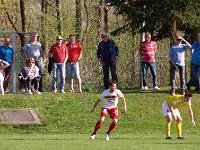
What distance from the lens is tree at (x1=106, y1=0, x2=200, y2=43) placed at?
30.5 metres

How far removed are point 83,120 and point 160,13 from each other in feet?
21.0

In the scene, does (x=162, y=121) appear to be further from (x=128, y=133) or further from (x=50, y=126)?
(x=50, y=126)

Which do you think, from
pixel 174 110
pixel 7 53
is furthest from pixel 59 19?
pixel 174 110

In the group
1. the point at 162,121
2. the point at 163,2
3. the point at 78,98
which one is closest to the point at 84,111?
the point at 78,98

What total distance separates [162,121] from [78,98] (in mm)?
3374

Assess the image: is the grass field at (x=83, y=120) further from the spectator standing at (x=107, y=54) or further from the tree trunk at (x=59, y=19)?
the tree trunk at (x=59, y=19)

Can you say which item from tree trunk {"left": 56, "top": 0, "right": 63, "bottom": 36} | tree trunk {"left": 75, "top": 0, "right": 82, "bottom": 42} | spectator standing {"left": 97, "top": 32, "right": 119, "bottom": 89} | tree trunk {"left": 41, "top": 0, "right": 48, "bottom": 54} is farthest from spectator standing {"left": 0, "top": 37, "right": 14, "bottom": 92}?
tree trunk {"left": 75, "top": 0, "right": 82, "bottom": 42}

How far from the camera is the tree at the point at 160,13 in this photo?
3055 cm

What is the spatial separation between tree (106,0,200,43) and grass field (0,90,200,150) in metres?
2.94

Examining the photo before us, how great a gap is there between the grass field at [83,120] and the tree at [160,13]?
2.94m

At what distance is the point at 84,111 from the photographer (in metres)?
27.8

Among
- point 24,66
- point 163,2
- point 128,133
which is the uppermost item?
point 163,2

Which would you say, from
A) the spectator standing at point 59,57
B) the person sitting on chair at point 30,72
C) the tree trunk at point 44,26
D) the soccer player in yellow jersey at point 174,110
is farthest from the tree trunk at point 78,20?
the soccer player in yellow jersey at point 174,110

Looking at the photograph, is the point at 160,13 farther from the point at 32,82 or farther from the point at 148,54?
the point at 32,82
